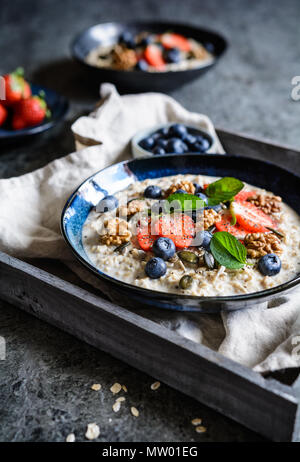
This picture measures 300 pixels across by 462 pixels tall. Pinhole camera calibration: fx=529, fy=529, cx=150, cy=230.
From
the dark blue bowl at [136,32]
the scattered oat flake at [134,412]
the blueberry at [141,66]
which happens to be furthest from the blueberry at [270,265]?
the blueberry at [141,66]

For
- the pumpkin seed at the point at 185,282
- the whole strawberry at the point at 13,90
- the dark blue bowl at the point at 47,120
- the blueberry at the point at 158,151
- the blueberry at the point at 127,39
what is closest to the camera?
the pumpkin seed at the point at 185,282

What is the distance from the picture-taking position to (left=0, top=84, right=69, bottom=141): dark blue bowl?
7.17 feet

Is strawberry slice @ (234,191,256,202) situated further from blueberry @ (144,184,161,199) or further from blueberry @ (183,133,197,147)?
blueberry @ (183,133,197,147)

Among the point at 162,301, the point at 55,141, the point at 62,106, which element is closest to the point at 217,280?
the point at 162,301

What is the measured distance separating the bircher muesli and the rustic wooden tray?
0.13 metres

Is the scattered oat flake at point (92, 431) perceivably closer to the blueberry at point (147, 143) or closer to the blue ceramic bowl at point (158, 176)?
the blue ceramic bowl at point (158, 176)

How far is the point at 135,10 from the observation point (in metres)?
3.75

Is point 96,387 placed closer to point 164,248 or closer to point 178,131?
point 164,248

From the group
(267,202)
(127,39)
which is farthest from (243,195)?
(127,39)

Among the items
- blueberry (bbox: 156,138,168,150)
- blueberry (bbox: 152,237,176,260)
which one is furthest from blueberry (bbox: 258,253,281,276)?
blueberry (bbox: 156,138,168,150)

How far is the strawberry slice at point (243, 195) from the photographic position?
1.64m

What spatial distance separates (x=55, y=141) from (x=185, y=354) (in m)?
1.44

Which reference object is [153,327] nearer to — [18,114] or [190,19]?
[18,114]

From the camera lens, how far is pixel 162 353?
119 cm
